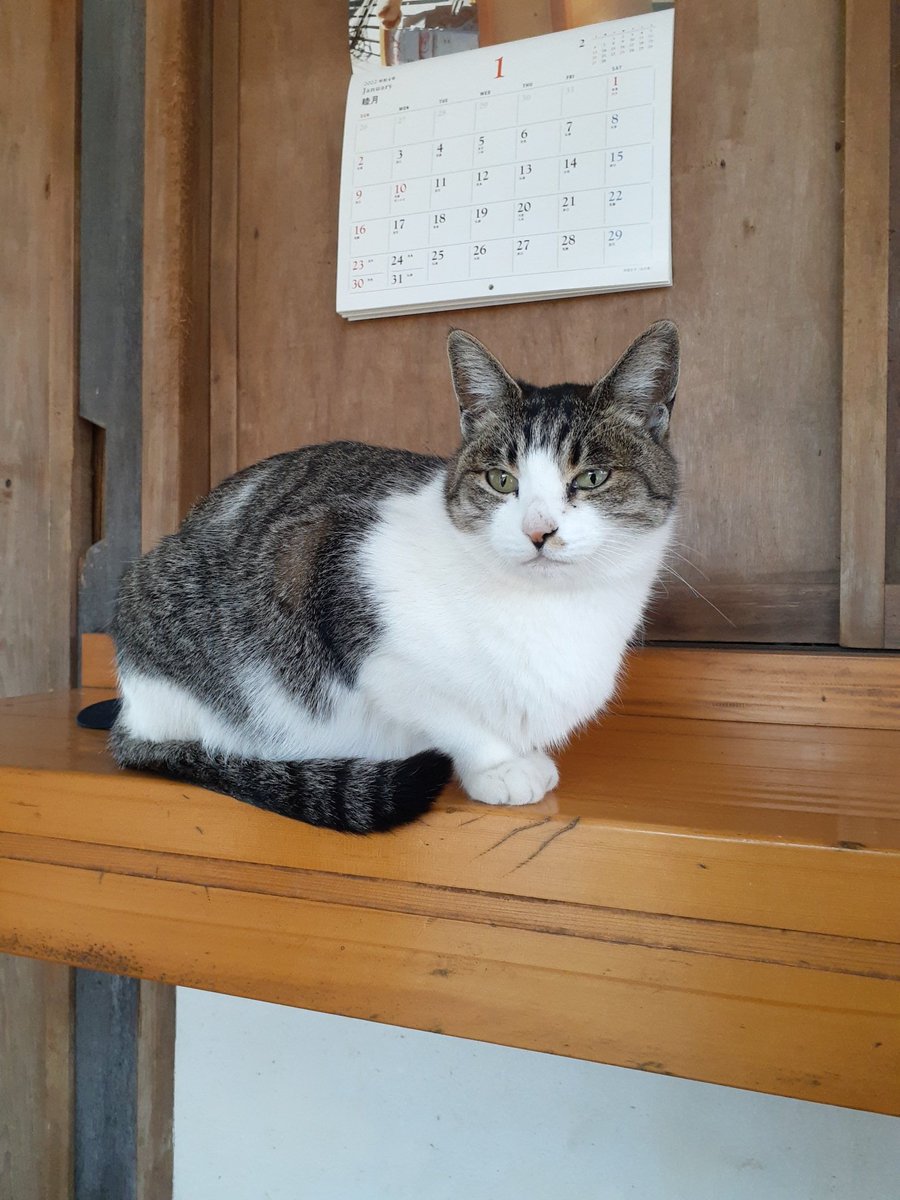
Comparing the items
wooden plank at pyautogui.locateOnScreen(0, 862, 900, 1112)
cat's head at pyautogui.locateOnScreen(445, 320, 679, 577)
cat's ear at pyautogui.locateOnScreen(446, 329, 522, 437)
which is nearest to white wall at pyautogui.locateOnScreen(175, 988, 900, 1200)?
wooden plank at pyautogui.locateOnScreen(0, 862, 900, 1112)

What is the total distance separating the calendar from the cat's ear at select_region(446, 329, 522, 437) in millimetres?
425

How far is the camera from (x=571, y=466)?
859 millimetres

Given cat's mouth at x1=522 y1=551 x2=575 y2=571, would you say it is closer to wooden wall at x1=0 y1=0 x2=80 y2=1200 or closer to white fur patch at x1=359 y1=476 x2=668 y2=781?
white fur patch at x1=359 y1=476 x2=668 y2=781

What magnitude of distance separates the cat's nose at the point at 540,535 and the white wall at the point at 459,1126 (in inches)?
34.8

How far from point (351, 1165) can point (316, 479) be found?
1.13 metres

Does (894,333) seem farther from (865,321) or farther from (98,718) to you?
(98,718)

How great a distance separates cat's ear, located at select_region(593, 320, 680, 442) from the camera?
85 cm

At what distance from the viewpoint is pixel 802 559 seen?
124 cm

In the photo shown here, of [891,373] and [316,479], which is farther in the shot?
[891,373]

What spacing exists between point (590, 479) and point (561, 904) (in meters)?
0.42

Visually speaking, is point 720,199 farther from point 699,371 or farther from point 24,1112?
point 24,1112

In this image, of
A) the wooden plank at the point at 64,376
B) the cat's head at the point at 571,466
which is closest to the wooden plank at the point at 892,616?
the cat's head at the point at 571,466

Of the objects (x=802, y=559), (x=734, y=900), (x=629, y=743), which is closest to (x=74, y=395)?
(x=629, y=743)

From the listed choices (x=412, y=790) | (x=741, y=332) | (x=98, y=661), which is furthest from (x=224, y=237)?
(x=412, y=790)
